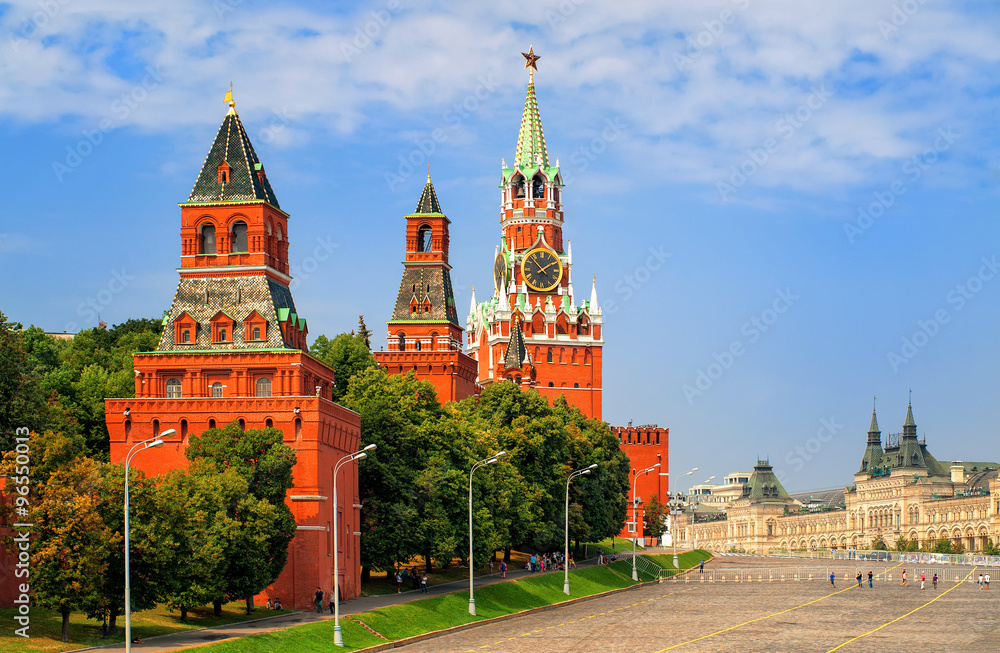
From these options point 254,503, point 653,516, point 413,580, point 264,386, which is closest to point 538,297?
point 653,516

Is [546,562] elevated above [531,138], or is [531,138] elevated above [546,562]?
[531,138]

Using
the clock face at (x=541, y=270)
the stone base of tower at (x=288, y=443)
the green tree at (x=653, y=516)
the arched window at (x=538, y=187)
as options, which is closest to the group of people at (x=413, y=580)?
the stone base of tower at (x=288, y=443)

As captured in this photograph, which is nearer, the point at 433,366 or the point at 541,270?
the point at 433,366

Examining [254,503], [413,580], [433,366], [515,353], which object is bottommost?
[413,580]

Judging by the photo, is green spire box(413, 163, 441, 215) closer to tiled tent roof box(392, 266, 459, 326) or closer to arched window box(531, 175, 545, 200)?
tiled tent roof box(392, 266, 459, 326)

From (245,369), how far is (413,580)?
671 inches

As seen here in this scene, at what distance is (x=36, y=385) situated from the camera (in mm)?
72812

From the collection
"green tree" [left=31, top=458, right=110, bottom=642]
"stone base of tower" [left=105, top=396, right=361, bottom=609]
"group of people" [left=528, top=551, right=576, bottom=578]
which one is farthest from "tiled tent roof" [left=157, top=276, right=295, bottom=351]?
"group of people" [left=528, top=551, right=576, bottom=578]

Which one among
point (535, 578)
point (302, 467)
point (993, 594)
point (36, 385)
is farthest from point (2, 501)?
point (993, 594)

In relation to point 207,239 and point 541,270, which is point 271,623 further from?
point 541,270

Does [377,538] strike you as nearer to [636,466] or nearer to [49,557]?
[49,557]

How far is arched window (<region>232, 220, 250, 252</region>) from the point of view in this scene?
80.6m

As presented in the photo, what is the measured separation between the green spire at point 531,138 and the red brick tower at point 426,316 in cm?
6357

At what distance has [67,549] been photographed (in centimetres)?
5684
